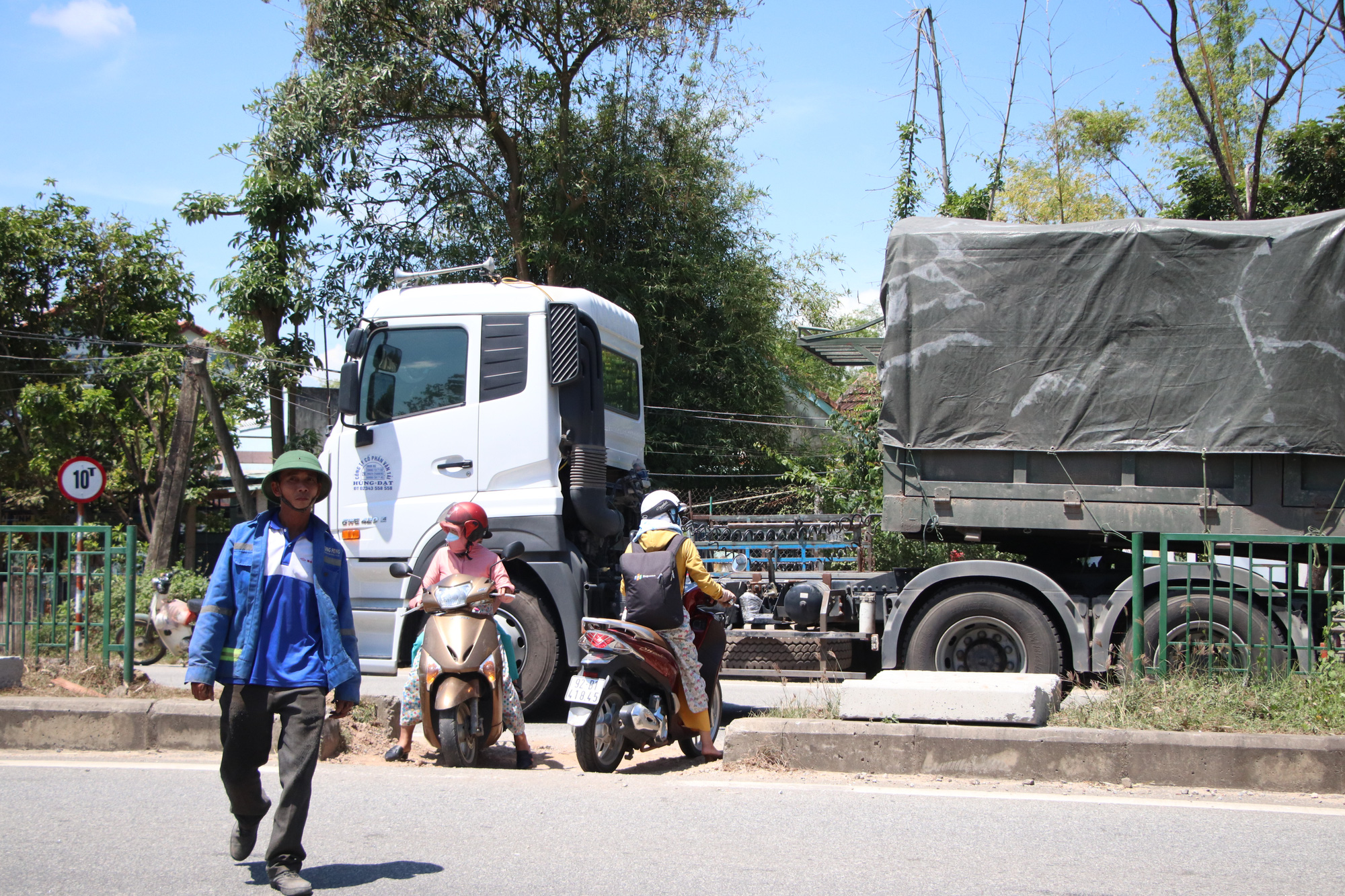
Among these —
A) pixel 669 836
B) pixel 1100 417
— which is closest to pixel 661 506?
pixel 669 836

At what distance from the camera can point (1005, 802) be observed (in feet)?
17.0

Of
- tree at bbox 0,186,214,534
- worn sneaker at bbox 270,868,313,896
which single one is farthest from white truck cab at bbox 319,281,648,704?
tree at bbox 0,186,214,534

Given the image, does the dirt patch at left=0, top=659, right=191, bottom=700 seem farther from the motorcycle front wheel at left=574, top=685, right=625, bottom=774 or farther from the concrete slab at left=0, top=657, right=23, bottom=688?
the motorcycle front wheel at left=574, top=685, right=625, bottom=774

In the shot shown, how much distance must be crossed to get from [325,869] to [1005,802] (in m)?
3.12

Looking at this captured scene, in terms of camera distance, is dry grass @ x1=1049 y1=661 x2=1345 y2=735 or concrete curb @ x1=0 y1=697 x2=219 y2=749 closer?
dry grass @ x1=1049 y1=661 x2=1345 y2=735

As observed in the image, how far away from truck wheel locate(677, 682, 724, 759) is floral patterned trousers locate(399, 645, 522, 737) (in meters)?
0.97

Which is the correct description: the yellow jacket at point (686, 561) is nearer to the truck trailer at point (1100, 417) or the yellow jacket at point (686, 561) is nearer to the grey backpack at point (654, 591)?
the grey backpack at point (654, 591)

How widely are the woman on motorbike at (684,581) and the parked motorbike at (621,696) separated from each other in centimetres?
6

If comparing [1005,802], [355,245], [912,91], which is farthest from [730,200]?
[1005,802]

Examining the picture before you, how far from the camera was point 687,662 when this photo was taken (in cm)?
618

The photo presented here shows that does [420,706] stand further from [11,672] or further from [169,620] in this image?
[169,620]

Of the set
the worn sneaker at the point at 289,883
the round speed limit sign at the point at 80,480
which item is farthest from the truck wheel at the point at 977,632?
the round speed limit sign at the point at 80,480

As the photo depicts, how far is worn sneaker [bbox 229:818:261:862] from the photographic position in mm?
4094

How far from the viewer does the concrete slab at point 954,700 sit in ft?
19.0
